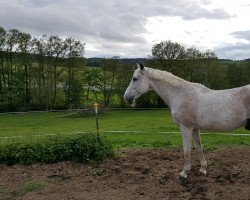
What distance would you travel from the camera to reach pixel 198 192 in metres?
7.20

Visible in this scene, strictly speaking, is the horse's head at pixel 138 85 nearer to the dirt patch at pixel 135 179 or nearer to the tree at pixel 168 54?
the dirt patch at pixel 135 179

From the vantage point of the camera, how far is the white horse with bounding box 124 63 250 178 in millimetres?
7477

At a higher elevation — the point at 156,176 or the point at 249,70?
the point at 249,70

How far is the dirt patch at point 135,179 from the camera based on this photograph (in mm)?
7293

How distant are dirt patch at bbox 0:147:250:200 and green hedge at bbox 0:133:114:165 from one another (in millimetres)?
288

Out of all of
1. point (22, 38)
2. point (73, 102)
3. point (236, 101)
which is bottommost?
point (73, 102)

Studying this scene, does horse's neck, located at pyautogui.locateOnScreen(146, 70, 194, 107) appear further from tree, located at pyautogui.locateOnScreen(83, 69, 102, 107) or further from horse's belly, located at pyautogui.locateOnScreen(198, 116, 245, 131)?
tree, located at pyautogui.locateOnScreen(83, 69, 102, 107)

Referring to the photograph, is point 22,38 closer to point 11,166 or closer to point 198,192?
point 11,166


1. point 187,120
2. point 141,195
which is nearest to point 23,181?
point 141,195

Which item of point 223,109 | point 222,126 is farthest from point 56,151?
point 223,109

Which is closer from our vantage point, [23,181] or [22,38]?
[23,181]

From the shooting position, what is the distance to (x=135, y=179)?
8.34 m

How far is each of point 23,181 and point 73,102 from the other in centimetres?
3348

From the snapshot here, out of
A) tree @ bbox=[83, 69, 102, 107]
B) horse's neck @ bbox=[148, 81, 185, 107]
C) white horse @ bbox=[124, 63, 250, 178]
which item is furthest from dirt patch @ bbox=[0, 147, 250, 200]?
tree @ bbox=[83, 69, 102, 107]
